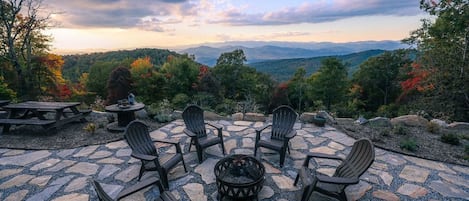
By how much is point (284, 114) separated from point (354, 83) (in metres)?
16.2

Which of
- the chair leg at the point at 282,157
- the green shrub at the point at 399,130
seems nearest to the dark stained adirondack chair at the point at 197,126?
the chair leg at the point at 282,157

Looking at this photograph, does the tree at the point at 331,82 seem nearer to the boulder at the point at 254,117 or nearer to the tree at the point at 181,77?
the tree at the point at 181,77

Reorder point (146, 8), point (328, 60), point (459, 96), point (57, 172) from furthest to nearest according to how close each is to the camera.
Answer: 1. point (328, 60)
2. point (146, 8)
3. point (459, 96)
4. point (57, 172)

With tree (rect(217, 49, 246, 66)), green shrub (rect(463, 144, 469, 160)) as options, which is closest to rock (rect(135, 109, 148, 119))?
green shrub (rect(463, 144, 469, 160))

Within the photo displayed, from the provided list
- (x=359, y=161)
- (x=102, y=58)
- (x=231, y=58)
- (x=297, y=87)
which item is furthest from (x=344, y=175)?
(x=102, y=58)

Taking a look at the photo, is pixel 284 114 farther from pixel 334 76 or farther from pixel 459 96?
pixel 334 76

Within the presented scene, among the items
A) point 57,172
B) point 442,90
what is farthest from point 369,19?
point 57,172

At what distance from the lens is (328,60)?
56.1 feet

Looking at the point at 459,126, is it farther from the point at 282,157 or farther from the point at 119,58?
the point at 119,58

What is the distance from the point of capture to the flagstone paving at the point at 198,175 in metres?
3.09

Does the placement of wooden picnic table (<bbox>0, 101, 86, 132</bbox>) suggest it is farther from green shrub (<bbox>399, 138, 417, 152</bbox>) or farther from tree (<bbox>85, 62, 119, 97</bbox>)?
tree (<bbox>85, 62, 119, 97</bbox>)

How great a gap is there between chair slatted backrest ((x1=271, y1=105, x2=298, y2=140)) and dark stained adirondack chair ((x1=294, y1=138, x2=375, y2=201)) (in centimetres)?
128

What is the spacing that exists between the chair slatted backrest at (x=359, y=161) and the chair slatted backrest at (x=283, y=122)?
1.35 meters

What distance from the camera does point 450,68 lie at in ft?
24.0
